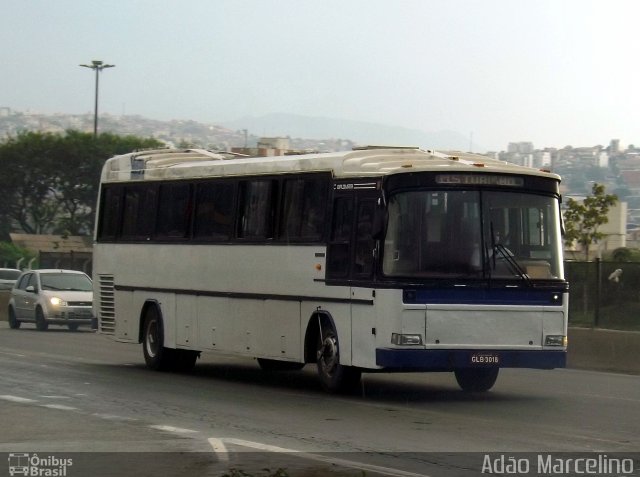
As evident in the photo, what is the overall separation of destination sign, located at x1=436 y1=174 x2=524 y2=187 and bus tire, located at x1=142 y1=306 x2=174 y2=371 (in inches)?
260

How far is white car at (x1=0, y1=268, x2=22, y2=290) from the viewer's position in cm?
5544

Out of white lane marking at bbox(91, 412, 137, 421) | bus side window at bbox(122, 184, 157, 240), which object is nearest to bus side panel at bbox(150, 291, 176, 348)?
bus side window at bbox(122, 184, 157, 240)

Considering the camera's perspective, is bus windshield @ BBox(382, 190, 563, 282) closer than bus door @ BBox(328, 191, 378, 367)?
Yes

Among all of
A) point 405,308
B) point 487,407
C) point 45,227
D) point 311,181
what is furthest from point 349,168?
point 45,227

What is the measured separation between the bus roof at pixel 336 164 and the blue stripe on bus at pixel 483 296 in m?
1.40

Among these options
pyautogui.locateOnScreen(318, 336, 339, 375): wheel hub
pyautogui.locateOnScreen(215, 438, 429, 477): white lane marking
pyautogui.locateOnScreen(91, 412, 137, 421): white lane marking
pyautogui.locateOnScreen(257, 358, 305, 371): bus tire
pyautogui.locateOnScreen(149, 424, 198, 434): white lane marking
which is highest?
pyautogui.locateOnScreen(318, 336, 339, 375): wheel hub

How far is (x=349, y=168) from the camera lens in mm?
17391

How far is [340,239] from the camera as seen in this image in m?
17.3

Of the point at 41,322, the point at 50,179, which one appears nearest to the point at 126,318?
the point at 41,322

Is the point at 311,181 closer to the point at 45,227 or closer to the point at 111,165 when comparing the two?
the point at 111,165

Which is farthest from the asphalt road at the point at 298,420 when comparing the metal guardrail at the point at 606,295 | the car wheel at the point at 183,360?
the metal guardrail at the point at 606,295

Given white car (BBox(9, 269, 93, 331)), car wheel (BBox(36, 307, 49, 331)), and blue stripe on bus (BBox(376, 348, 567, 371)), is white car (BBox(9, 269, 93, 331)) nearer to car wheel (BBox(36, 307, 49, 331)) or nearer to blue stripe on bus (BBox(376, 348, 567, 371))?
car wheel (BBox(36, 307, 49, 331))

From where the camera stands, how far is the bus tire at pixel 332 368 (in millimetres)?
17312

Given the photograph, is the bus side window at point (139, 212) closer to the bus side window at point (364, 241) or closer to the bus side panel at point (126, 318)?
the bus side panel at point (126, 318)
